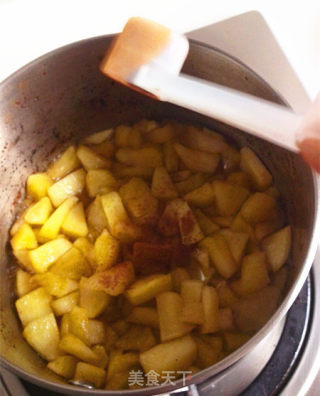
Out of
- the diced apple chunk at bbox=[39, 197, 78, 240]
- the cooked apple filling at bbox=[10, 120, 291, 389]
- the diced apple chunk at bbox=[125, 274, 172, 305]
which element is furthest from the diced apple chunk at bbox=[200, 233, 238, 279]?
Answer: the diced apple chunk at bbox=[39, 197, 78, 240]

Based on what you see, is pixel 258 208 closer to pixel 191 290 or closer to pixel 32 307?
pixel 191 290

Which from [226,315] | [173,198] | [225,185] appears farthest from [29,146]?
[226,315]

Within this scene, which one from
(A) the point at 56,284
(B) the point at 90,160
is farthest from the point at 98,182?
(A) the point at 56,284

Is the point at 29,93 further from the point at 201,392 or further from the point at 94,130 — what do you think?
the point at 201,392

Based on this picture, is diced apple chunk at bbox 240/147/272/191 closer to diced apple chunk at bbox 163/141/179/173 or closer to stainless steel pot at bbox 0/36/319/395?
stainless steel pot at bbox 0/36/319/395

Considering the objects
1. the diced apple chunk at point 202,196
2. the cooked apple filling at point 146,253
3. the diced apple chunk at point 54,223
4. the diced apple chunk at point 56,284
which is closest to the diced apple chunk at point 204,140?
the cooked apple filling at point 146,253

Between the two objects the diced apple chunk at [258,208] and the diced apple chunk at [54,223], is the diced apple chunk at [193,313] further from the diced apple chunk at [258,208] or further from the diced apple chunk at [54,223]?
the diced apple chunk at [54,223]
